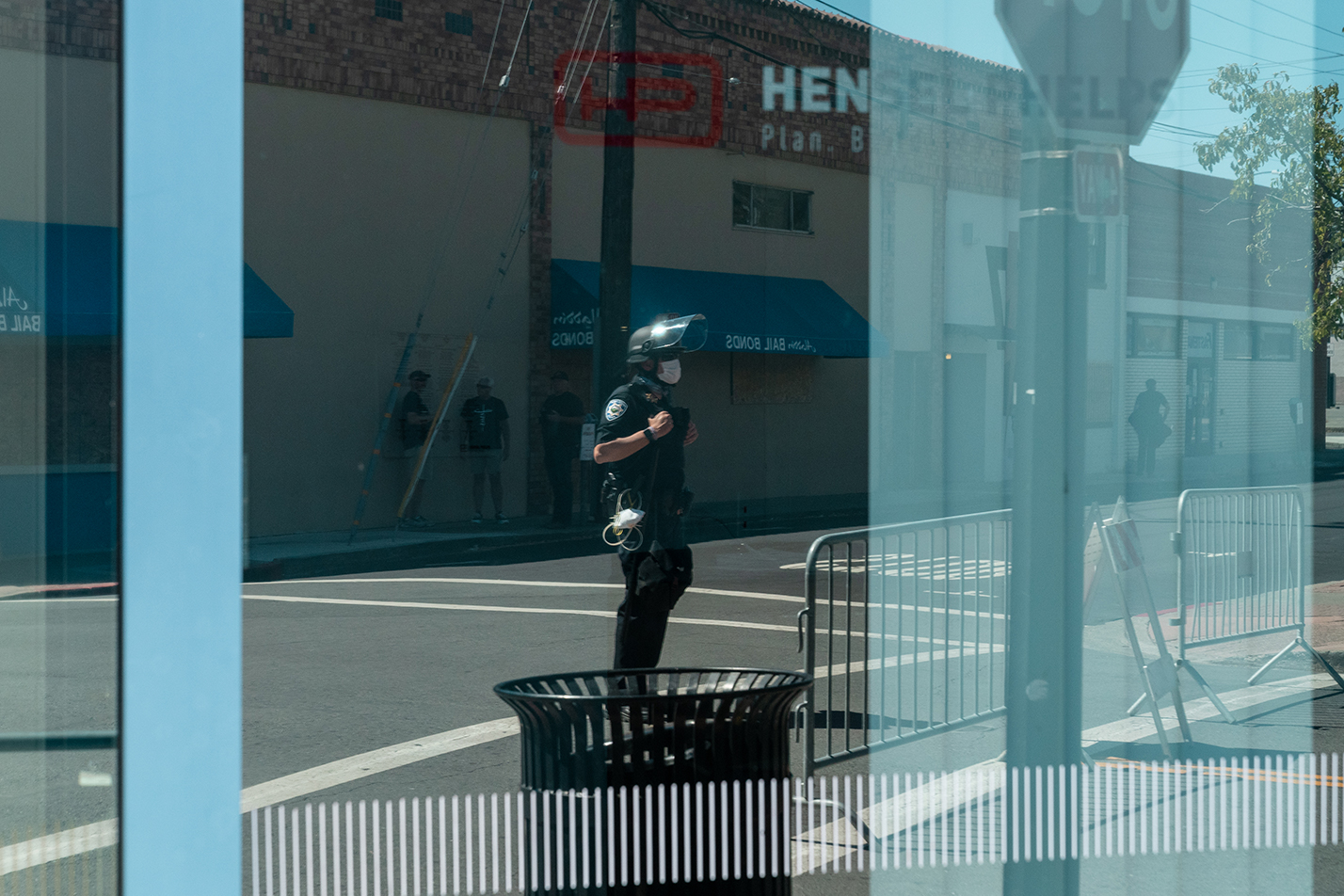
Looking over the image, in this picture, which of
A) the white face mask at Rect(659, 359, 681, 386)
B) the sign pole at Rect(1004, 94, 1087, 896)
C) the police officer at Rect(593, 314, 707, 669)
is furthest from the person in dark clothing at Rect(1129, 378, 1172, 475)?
the white face mask at Rect(659, 359, 681, 386)

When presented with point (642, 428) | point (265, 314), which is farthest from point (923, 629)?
point (265, 314)

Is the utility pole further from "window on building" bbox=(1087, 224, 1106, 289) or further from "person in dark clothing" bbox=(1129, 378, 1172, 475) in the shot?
"window on building" bbox=(1087, 224, 1106, 289)

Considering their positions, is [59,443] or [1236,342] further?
[1236,342]

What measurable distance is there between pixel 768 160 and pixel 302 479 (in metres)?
2.48

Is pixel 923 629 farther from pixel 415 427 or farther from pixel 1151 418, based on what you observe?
pixel 415 427

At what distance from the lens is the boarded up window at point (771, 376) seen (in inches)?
228

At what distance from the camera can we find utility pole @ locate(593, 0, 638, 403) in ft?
14.7

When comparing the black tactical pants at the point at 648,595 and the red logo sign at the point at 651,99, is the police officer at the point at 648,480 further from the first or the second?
the red logo sign at the point at 651,99

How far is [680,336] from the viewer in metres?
5.66

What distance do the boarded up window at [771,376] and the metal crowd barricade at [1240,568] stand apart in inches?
68.2

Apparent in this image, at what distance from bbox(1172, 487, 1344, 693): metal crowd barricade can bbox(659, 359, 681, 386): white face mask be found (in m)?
1.99

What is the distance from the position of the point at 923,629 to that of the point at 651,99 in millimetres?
2254

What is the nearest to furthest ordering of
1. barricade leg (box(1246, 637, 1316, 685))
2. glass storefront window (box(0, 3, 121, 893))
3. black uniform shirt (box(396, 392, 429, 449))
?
glass storefront window (box(0, 3, 121, 893)), black uniform shirt (box(396, 392, 429, 449)), barricade leg (box(1246, 637, 1316, 685))

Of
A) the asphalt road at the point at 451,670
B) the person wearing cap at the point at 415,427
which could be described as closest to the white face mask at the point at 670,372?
the person wearing cap at the point at 415,427
